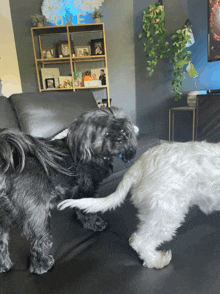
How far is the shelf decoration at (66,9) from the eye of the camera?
11.3 feet

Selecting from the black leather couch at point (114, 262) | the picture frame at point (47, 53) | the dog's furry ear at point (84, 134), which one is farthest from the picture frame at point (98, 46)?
the black leather couch at point (114, 262)

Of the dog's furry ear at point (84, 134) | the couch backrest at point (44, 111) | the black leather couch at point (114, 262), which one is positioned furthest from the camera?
the couch backrest at point (44, 111)

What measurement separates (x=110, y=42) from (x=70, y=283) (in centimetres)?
387

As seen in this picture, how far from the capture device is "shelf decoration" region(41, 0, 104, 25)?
11.3ft

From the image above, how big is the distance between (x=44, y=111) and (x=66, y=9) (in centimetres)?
274

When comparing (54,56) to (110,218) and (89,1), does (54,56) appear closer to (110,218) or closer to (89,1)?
(89,1)

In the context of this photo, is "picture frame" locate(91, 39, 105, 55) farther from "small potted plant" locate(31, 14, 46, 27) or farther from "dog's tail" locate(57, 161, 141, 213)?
"dog's tail" locate(57, 161, 141, 213)

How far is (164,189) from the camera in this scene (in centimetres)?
65

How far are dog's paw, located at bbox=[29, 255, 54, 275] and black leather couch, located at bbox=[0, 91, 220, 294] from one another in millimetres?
18

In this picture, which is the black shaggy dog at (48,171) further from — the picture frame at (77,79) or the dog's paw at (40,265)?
the picture frame at (77,79)

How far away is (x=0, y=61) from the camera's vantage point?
11.6 ft

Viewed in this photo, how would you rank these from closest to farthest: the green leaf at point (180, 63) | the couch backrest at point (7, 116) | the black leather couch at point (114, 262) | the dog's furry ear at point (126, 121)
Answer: the black leather couch at point (114, 262) → the dog's furry ear at point (126, 121) → the couch backrest at point (7, 116) → the green leaf at point (180, 63)

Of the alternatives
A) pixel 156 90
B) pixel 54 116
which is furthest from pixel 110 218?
pixel 156 90

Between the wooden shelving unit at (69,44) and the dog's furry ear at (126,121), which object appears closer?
the dog's furry ear at (126,121)
